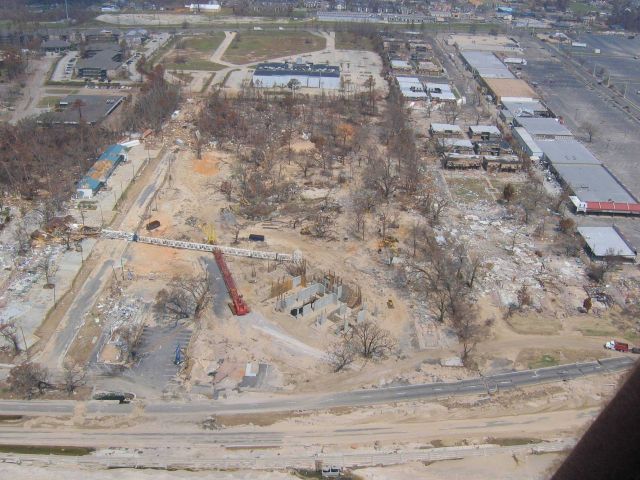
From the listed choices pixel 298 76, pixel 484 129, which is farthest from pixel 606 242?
pixel 298 76

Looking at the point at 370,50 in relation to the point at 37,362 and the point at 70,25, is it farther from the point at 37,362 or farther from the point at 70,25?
the point at 37,362

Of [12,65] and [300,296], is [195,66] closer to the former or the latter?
[12,65]

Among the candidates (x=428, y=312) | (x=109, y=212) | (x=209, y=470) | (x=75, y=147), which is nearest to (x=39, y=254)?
(x=109, y=212)

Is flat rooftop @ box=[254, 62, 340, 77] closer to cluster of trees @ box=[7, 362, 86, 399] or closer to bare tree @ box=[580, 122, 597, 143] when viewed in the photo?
bare tree @ box=[580, 122, 597, 143]

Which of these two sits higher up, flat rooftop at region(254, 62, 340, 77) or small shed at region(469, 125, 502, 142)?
flat rooftop at region(254, 62, 340, 77)

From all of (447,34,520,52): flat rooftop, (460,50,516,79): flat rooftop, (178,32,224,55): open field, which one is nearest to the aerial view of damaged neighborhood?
(460,50,516,79): flat rooftop

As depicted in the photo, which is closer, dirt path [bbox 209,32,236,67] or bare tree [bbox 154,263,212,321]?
bare tree [bbox 154,263,212,321]
